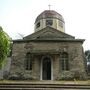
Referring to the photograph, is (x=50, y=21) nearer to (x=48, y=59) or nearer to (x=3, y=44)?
(x=48, y=59)

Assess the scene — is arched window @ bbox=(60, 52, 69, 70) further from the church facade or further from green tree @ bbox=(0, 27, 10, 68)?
green tree @ bbox=(0, 27, 10, 68)

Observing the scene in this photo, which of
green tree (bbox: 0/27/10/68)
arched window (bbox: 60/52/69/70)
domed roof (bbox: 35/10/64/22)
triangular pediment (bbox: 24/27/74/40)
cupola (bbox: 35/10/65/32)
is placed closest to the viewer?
green tree (bbox: 0/27/10/68)

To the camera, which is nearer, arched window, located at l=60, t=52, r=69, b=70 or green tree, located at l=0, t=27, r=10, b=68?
green tree, located at l=0, t=27, r=10, b=68

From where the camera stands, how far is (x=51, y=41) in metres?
20.8

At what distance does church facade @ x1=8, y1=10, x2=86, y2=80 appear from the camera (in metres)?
19.6

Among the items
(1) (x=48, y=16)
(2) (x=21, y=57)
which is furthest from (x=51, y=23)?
(2) (x=21, y=57)

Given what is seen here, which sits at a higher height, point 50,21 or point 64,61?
point 50,21

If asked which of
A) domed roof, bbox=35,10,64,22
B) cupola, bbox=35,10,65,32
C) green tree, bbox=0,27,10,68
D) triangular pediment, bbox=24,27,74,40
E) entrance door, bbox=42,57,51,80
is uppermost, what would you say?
domed roof, bbox=35,10,64,22

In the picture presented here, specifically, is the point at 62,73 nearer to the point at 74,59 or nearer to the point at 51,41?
the point at 74,59

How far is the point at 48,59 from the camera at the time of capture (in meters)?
20.8

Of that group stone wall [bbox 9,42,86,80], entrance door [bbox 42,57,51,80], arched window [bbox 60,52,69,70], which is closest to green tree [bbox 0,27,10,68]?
stone wall [bbox 9,42,86,80]

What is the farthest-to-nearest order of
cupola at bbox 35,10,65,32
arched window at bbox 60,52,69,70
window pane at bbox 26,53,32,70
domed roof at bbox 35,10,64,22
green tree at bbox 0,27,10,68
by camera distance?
domed roof at bbox 35,10,64,22
cupola at bbox 35,10,65,32
window pane at bbox 26,53,32,70
arched window at bbox 60,52,69,70
green tree at bbox 0,27,10,68

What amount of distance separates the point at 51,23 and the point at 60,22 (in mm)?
1657

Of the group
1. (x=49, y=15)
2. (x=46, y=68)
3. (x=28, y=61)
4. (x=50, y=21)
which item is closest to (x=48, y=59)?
(x=46, y=68)
